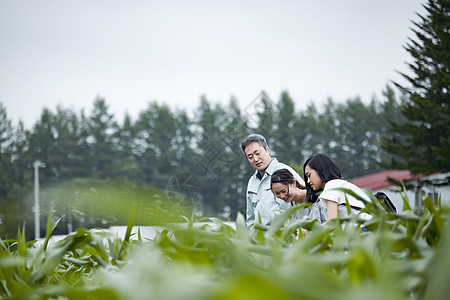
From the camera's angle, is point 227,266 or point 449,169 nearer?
point 227,266

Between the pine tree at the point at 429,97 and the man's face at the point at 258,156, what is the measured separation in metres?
22.2

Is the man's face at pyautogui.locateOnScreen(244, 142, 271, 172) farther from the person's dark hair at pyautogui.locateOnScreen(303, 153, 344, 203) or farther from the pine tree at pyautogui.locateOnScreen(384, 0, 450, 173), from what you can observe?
the pine tree at pyautogui.locateOnScreen(384, 0, 450, 173)

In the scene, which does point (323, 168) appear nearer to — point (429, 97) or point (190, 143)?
point (429, 97)

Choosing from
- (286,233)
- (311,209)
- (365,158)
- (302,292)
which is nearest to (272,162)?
(311,209)

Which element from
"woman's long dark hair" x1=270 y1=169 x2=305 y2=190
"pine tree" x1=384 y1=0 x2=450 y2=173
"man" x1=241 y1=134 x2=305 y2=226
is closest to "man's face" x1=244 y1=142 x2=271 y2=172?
"man" x1=241 y1=134 x2=305 y2=226

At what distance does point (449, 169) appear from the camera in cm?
2470

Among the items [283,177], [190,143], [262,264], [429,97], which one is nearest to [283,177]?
[283,177]

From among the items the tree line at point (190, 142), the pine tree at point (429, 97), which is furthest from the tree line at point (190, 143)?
the pine tree at point (429, 97)

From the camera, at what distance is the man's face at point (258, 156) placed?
14.8 ft

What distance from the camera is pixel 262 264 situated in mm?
541

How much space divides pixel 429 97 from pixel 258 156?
952 inches

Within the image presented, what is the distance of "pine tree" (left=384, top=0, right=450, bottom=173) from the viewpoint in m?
25.8

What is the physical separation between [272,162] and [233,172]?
43.7m

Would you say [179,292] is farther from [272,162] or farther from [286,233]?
[272,162]
